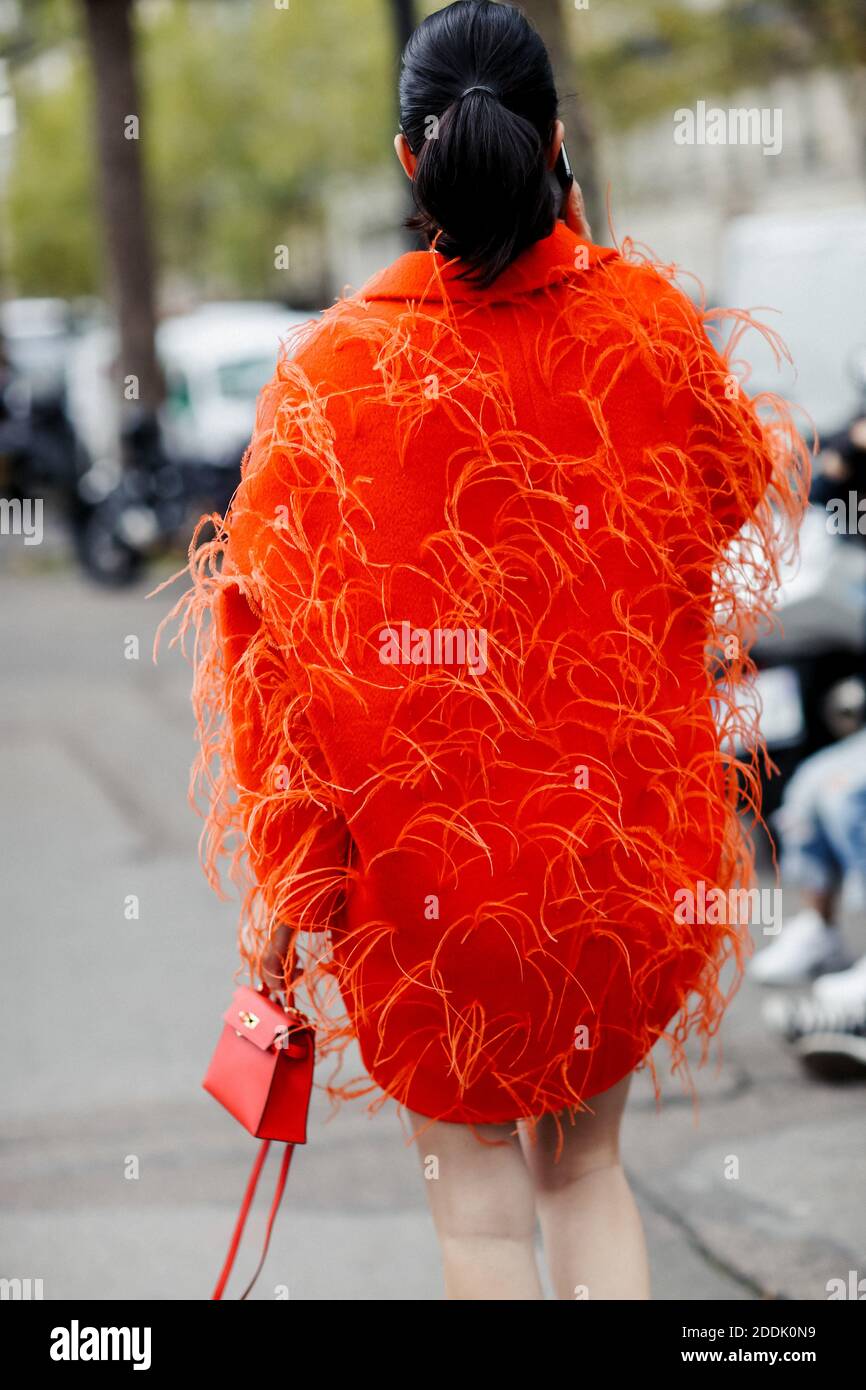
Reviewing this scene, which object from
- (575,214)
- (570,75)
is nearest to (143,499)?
(570,75)

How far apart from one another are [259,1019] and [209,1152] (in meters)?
1.82

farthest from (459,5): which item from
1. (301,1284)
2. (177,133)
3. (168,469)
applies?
(177,133)

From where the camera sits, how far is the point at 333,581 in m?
1.95

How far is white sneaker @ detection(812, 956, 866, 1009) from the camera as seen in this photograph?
3.88 m

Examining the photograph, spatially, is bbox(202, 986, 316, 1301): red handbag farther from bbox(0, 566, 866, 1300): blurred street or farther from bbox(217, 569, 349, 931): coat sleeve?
bbox(0, 566, 866, 1300): blurred street

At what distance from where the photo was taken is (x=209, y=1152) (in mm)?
3850

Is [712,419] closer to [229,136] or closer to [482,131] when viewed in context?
[482,131]

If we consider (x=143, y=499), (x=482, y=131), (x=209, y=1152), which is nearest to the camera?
(x=482, y=131)

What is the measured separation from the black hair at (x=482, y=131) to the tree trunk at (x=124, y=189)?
494 inches

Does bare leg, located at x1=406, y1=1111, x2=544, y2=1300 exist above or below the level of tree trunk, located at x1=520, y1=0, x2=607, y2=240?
below

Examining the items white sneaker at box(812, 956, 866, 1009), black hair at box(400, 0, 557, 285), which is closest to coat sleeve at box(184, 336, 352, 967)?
black hair at box(400, 0, 557, 285)

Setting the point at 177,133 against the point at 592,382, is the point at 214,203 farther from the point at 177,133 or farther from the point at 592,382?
the point at 592,382

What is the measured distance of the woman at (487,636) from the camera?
6.37ft

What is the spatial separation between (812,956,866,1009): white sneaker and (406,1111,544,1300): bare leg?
77.2 inches
